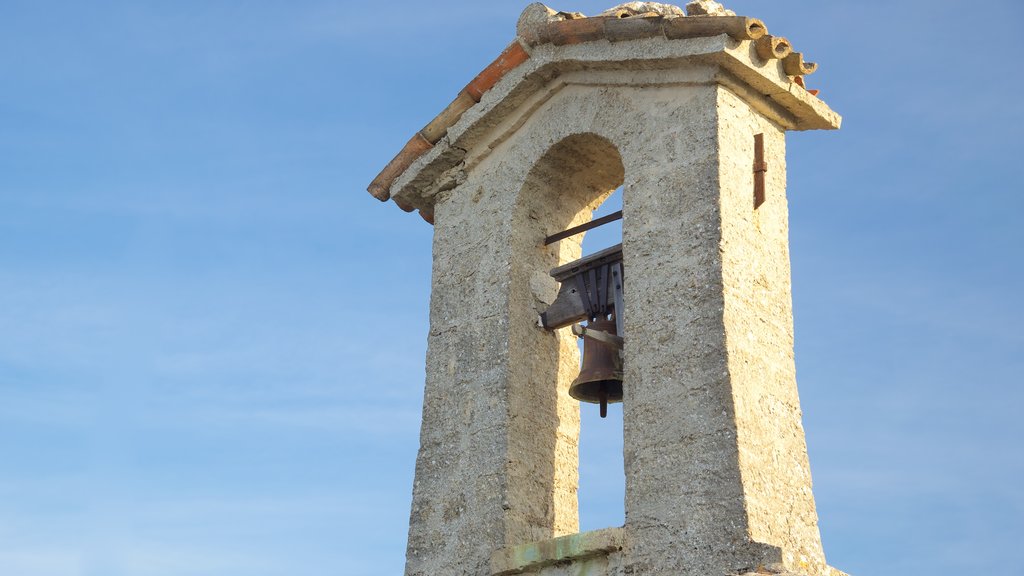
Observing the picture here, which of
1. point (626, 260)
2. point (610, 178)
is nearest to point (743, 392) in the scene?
point (626, 260)

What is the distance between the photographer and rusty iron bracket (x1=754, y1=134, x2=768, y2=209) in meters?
6.91

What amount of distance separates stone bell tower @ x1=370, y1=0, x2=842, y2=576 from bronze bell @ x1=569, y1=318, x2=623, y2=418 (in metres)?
0.19

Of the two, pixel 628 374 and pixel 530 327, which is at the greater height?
pixel 530 327

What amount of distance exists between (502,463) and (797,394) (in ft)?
4.69

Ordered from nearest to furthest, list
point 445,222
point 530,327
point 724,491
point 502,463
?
1. point 724,491
2. point 502,463
3. point 530,327
4. point 445,222

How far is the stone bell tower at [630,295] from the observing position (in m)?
6.12

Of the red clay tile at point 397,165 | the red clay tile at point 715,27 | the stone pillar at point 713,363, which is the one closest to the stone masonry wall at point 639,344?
the stone pillar at point 713,363

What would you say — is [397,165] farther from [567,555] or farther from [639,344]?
[567,555]

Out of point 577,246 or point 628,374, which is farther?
point 577,246

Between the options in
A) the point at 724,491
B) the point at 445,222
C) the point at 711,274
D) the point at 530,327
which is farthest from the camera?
the point at 445,222

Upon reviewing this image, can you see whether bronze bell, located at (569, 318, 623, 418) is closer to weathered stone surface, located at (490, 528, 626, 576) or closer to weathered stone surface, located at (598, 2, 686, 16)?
weathered stone surface, located at (490, 528, 626, 576)

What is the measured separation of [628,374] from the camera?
657 cm

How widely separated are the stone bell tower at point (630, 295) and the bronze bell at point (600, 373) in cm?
19

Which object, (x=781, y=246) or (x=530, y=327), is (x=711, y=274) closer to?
(x=781, y=246)
